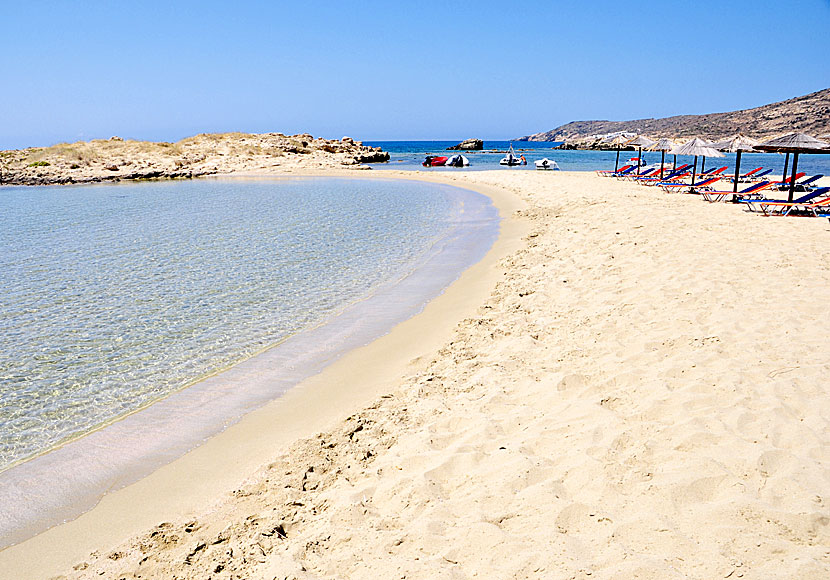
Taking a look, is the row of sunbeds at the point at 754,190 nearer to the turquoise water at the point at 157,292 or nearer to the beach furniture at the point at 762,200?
the beach furniture at the point at 762,200

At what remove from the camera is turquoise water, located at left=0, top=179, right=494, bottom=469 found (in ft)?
19.2

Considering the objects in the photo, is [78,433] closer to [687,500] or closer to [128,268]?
[687,500]

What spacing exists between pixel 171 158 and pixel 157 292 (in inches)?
1972

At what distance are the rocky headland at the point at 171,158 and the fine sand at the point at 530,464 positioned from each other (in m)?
46.1

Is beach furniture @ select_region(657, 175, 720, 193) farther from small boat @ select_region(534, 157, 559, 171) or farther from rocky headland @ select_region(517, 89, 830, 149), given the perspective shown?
rocky headland @ select_region(517, 89, 830, 149)

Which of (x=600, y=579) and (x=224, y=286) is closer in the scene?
(x=600, y=579)

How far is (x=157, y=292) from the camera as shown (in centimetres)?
961

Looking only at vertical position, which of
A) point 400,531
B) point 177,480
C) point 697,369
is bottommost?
point 177,480

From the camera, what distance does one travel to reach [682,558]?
2607 mm

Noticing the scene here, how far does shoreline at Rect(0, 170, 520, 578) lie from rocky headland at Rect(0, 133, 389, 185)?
45279mm

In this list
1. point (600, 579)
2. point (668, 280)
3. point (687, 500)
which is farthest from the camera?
point (668, 280)

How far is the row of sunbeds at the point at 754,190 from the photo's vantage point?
47.8 feet

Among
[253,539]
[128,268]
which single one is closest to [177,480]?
[253,539]

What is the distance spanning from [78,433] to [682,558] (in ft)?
17.4
